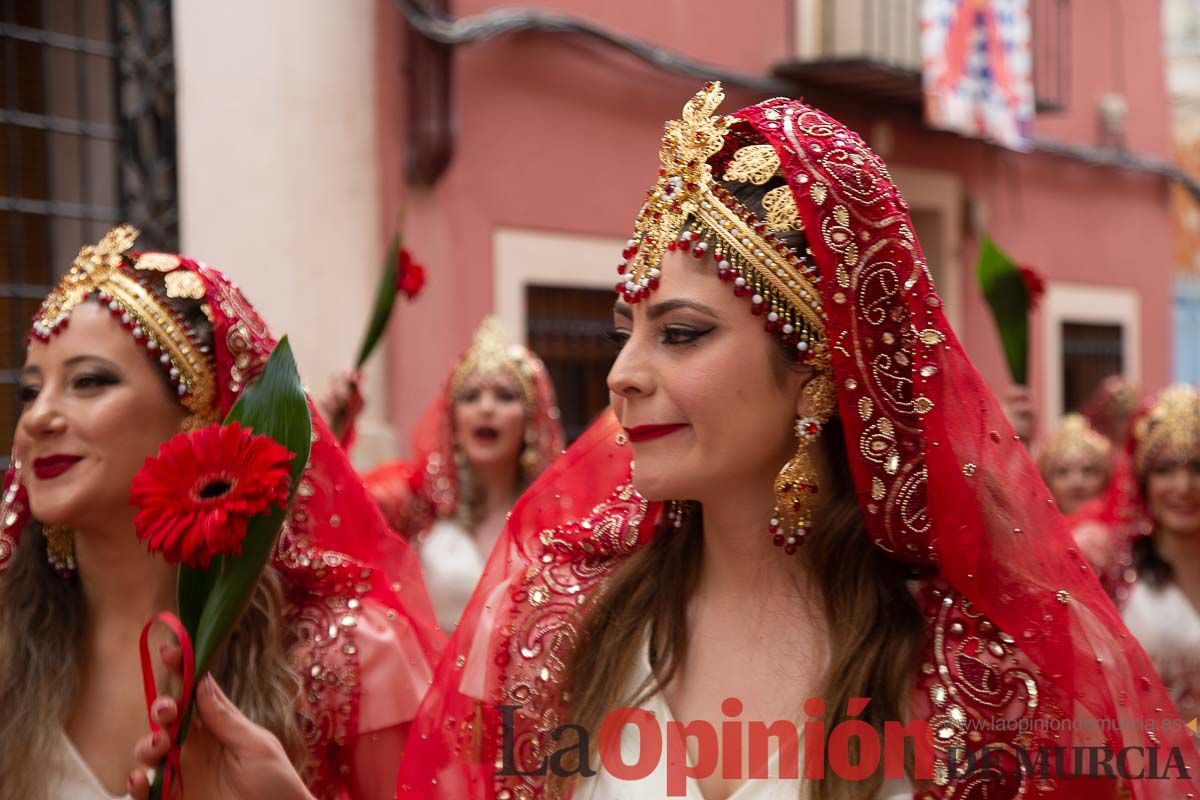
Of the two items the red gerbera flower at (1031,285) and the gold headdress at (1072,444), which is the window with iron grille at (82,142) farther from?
the gold headdress at (1072,444)

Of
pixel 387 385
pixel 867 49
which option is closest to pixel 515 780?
pixel 387 385

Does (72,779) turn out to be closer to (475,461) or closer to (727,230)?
(727,230)

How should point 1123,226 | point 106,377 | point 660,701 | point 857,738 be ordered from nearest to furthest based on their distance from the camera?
point 857,738
point 660,701
point 106,377
point 1123,226

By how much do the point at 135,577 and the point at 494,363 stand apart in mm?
3144

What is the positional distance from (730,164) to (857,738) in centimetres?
85

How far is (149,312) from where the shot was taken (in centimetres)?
292

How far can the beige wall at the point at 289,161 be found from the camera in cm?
676

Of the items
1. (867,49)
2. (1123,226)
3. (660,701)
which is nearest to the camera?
(660,701)

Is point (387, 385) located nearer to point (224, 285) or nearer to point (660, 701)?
point (224, 285)

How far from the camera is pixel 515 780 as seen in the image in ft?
7.98

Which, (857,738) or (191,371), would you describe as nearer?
(857,738)

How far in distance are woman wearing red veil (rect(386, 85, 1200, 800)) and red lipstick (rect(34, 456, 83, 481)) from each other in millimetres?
819

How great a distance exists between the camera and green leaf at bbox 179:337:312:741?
2.12m

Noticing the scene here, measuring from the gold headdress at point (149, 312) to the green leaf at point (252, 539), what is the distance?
2.32 ft
